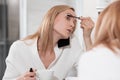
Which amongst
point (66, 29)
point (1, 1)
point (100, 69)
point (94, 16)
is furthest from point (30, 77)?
point (1, 1)

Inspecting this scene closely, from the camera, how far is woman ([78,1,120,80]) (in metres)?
0.76

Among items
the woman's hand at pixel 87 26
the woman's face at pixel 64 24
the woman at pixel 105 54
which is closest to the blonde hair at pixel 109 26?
the woman at pixel 105 54

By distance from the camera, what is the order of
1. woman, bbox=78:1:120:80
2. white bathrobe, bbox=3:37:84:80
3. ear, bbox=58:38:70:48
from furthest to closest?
1. ear, bbox=58:38:70:48
2. white bathrobe, bbox=3:37:84:80
3. woman, bbox=78:1:120:80

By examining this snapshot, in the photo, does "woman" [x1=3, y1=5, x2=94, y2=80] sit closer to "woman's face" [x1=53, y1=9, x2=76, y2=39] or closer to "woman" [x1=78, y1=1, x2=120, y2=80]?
"woman's face" [x1=53, y1=9, x2=76, y2=39]

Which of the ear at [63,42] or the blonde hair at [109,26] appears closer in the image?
the blonde hair at [109,26]

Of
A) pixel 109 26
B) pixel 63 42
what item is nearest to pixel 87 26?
pixel 63 42

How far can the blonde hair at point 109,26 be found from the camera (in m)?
0.79

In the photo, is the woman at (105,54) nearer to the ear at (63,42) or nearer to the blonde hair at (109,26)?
the blonde hair at (109,26)

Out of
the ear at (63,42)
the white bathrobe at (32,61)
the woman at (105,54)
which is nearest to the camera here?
the woman at (105,54)

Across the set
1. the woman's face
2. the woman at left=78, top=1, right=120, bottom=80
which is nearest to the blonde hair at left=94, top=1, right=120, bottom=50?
the woman at left=78, top=1, right=120, bottom=80

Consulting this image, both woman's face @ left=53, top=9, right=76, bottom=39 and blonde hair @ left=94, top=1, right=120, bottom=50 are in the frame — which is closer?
blonde hair @ left=94, top=1, right=120, bottom=50

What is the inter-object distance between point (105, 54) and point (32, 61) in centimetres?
73

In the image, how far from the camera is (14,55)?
142 centimetres

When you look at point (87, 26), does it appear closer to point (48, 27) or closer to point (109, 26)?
point (48, 27)
